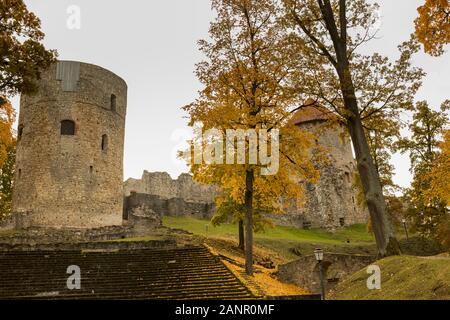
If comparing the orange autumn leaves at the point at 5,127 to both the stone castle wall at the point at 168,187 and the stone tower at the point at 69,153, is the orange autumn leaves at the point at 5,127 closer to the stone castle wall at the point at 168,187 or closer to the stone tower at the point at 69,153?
the stone tower at the point at 69,153

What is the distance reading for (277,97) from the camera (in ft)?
54.5

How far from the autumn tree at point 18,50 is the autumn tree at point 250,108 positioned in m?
5.31

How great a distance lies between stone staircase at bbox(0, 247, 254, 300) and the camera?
557 inches

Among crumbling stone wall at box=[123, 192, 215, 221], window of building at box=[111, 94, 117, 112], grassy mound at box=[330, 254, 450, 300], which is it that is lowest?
grassy mound at box=[330, 254, 450, 300]

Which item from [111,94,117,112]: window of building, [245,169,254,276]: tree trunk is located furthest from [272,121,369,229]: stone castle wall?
[245,169,254,276]: tree trunk

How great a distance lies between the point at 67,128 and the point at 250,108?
16.5 m

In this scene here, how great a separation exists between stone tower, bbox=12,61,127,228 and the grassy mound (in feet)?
62.6

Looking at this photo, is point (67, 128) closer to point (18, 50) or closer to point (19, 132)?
point (19, 132)

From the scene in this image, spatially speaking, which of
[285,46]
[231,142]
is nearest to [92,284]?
[231,142]

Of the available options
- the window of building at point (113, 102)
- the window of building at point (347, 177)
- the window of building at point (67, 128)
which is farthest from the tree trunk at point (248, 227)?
the window of building at point (347, 177)

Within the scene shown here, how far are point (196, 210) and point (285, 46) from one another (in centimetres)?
2490

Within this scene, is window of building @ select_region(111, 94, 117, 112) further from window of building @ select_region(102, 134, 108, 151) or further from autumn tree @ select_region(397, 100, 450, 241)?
autumn tree @ select_region(397, 100, 450, 241)

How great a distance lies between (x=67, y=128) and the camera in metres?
28.9

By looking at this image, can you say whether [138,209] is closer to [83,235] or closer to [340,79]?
[83,235]
